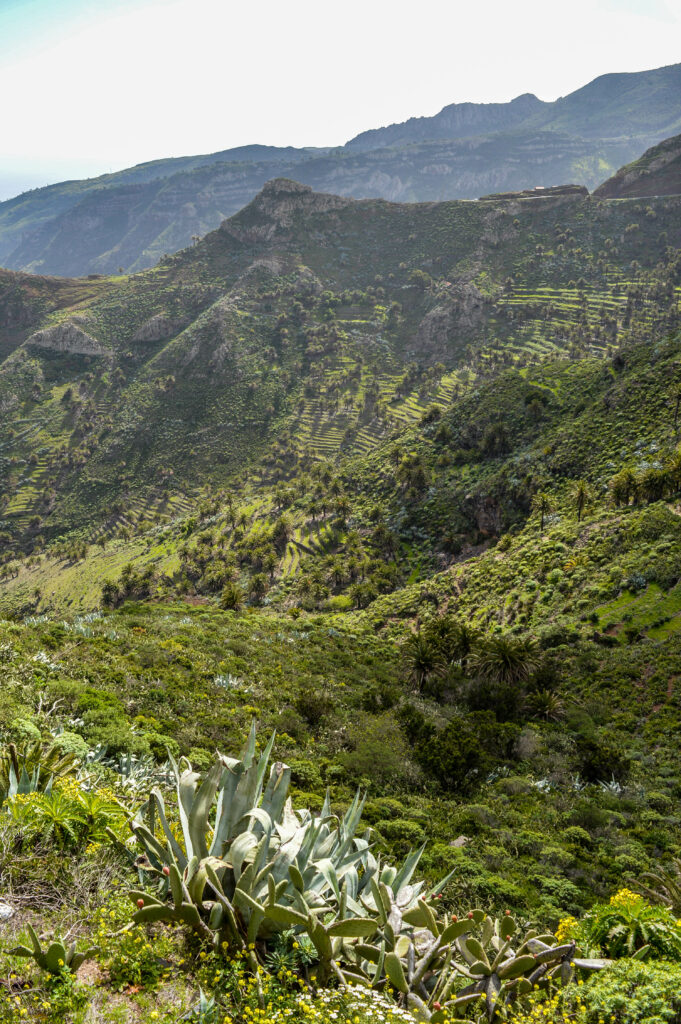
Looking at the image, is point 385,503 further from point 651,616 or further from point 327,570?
point 651,616

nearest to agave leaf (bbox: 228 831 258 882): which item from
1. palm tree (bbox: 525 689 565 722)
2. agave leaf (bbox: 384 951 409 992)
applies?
agave leaf (bbox: 384 951 409 992)

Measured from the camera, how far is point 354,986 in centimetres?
513

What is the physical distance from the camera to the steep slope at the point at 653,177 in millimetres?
179875

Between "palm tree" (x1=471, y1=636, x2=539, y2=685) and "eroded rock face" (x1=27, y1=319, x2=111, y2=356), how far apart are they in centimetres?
19146

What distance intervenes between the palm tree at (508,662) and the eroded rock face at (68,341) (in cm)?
19146

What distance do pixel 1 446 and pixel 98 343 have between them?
172 ft

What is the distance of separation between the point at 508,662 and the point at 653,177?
754 feet

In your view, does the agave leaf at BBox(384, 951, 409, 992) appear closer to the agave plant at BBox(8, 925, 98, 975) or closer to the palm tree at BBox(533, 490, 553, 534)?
the agave plant at BBox(8, 925, 98, 975)

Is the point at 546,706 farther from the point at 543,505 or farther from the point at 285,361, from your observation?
the point at 285,361

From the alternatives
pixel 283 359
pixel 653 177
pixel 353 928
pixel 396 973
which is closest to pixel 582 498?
pixel 396 973

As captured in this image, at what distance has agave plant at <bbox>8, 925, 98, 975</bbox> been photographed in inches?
176

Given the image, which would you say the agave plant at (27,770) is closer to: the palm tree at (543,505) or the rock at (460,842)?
the rock at (460,842)

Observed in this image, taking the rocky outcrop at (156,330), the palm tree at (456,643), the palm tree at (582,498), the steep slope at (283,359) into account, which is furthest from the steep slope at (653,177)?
the palm tree at (456,643)

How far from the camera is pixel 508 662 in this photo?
32844mm
